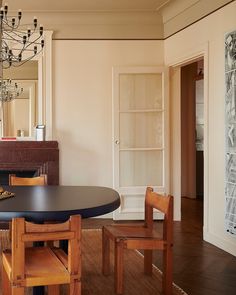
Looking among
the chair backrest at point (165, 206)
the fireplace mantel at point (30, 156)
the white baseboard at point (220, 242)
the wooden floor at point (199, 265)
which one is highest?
the fireplace mantel at point (30, 156)

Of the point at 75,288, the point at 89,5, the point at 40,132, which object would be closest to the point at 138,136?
the point at 40,132

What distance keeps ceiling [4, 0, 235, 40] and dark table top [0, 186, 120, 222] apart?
9.32 ft

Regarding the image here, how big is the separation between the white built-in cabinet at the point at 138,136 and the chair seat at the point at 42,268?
296cm

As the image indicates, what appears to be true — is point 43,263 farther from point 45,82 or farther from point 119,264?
point 45,82

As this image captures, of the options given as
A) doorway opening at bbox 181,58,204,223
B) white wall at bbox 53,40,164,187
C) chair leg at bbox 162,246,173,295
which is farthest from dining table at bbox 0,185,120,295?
doorway opening at bbox 181,58,204,223

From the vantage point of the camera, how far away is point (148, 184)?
5.35 m

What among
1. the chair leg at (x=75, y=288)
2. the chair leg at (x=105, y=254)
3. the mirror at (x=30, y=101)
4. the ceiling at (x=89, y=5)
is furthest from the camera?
the mirror at (x=30, y=101)

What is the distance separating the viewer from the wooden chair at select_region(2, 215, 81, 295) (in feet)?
6.37

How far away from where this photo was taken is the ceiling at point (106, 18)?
5.00 metres

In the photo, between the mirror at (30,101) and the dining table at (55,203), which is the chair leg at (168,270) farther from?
the mirror at (30,101)

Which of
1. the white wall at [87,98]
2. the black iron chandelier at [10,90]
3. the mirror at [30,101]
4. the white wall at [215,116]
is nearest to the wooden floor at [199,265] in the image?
the white wall at [215,116]

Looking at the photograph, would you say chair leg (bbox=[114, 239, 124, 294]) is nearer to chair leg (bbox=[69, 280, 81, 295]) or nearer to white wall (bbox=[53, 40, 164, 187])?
chair leg (bbox=[69, 280, 81, 295])

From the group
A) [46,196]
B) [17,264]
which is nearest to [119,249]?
[46,196]

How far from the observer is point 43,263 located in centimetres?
220
